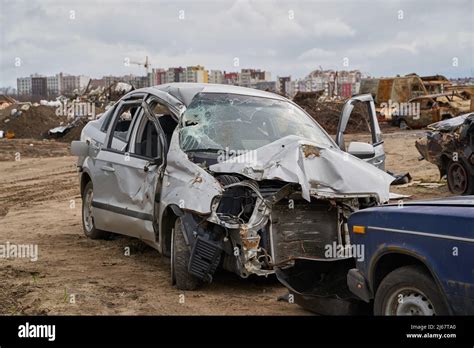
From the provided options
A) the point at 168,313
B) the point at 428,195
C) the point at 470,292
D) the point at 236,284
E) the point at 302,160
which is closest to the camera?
the point at 470,292

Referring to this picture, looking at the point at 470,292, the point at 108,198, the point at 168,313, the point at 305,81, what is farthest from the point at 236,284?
the point at 305,81

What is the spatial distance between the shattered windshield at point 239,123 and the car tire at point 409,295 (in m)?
2.71

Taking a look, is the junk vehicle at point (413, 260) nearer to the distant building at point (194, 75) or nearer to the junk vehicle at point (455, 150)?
the junk vehicle at point (455, 150)

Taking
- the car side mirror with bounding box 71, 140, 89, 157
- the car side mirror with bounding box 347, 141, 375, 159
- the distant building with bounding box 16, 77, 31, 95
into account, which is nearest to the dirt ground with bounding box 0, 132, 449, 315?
the car side mirror with bounding box 71, 140, 89, 157

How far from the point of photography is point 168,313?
20.6 feet

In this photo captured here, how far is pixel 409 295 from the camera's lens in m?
4.67

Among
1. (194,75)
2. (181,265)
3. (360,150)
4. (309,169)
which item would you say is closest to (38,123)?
(194,75)

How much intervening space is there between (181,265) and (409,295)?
2893 millimetres

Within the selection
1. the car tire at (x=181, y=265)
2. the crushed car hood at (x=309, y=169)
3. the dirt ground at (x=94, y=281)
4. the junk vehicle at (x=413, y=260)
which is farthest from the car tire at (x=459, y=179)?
the junk vehicle at (x=413, y=260)

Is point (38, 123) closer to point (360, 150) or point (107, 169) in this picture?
point (107, 169)
